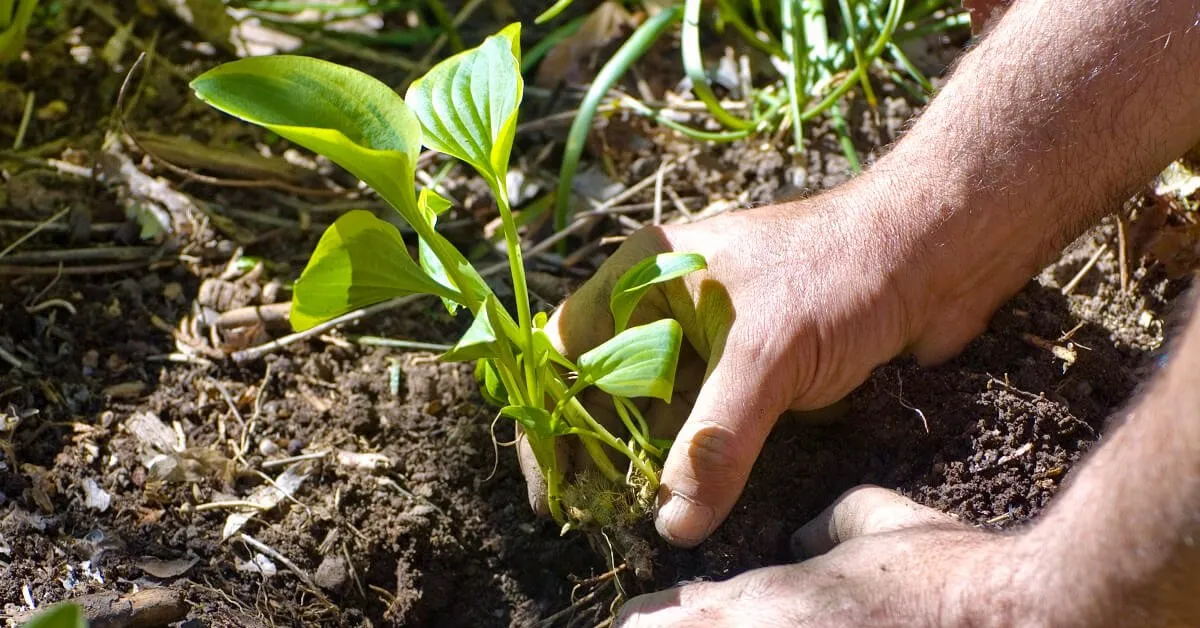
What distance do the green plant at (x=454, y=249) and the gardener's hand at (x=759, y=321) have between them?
0.09 metres

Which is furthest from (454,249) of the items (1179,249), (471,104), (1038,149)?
(1179,249)

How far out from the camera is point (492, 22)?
2.14 meters

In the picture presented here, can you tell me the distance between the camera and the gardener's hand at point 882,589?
38.4 inches

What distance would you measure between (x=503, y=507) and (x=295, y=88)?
0.71 meters

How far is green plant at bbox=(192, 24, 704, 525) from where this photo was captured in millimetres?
931

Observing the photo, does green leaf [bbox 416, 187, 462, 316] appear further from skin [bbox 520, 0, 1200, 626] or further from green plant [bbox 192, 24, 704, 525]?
skin [bbox 520, 0, 1200, 626]

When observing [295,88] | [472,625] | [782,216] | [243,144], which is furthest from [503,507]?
[243,144]

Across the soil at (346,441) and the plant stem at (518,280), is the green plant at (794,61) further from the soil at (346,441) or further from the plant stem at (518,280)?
the plant stem at (518,280)

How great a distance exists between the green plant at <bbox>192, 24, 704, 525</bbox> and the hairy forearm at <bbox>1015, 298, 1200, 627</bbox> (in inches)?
15.8

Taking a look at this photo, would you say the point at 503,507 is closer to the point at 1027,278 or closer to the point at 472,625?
the point at 472,625

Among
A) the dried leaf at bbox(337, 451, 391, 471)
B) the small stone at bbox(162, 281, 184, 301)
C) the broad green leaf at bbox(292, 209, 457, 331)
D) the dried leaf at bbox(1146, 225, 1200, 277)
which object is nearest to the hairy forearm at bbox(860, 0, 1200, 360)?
the dried leaf at bbox(1146, 225, 1200, 277)

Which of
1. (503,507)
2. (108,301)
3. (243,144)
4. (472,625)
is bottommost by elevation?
(472,625)

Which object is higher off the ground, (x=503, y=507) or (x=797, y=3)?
(x=797, y=3)

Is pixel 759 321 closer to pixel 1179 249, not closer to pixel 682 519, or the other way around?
pixel 682 519
